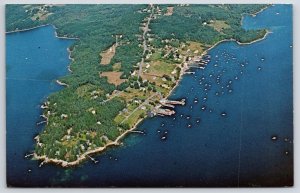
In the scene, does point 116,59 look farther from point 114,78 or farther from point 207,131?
point 207,131

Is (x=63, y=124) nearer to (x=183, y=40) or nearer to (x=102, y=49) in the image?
(x=102, y=49)

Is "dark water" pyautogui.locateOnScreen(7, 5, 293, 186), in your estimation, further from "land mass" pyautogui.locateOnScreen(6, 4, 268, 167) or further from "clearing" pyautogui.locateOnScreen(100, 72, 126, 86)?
"clearing" pyautogui.locateOnScreen(100, 72, 126, 86)

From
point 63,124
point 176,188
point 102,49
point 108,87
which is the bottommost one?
point 176,188

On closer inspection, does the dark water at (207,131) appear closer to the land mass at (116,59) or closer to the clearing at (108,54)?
the land mass at (116,59)

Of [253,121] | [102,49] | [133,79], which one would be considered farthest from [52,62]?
[253,121]

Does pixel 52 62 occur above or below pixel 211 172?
above

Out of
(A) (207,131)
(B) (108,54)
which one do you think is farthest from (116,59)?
(A) (207,131)

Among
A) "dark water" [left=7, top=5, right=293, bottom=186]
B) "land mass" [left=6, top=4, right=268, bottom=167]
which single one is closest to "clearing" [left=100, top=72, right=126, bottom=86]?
"land mass" [left=6, top=4, right=268, bottom=167]
